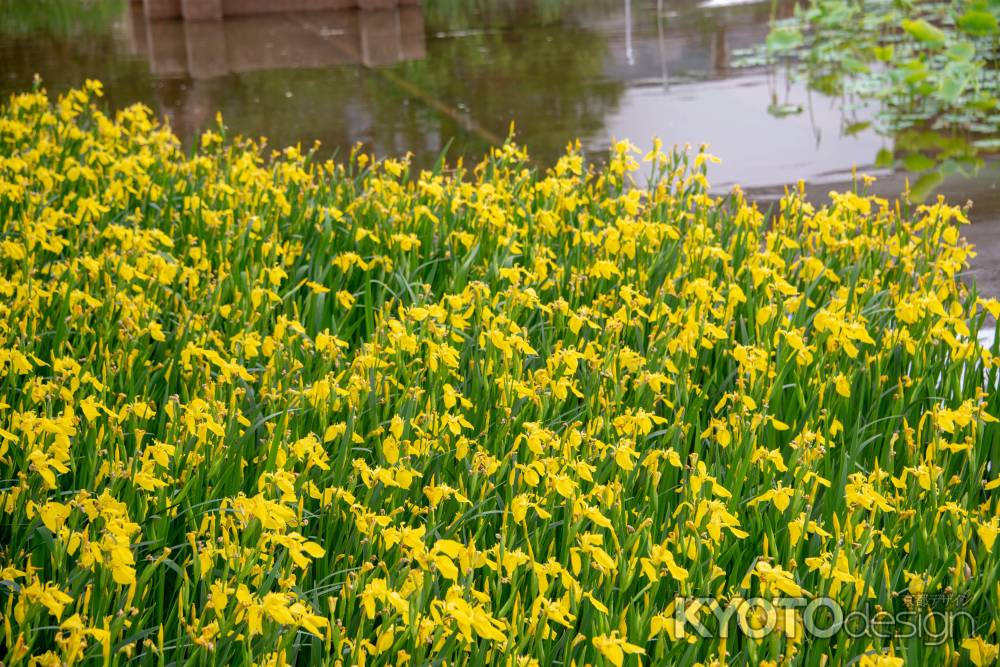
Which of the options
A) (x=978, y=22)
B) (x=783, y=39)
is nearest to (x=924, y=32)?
(x=978, y=22)

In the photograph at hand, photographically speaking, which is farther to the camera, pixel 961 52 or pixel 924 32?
pixel 924 32

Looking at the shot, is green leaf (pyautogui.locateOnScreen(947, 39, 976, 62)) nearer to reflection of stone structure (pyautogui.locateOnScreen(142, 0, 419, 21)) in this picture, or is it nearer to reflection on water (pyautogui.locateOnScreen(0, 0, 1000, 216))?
reflection on water (pyautogui.locateOnScreen(0, 0, 1000, 216))

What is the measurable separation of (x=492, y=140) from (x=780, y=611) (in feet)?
18.0

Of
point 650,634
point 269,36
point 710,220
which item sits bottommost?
point 650,634

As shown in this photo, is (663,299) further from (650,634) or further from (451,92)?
(451,92)

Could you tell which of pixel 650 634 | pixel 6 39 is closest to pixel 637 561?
pixel 650 634

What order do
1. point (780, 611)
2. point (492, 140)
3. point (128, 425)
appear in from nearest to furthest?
point (780, 611), point (128, 425), point (492, 140)

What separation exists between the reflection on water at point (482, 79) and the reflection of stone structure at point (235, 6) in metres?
0.16

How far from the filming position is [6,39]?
11703mm

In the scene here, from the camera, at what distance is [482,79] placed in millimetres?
9023

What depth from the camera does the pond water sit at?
6781 mm

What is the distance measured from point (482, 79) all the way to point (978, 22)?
3.56 m

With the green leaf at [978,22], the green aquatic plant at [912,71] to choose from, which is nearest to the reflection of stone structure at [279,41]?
the green aquatic plant at [912,71]

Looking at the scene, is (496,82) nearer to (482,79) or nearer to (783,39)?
(482,79)
